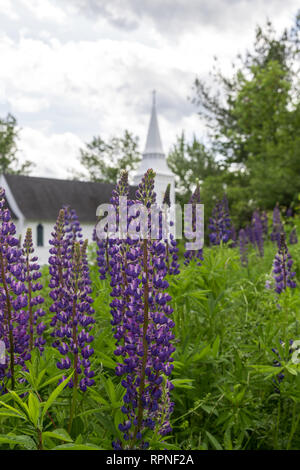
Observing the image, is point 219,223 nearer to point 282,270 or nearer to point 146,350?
point 282,270

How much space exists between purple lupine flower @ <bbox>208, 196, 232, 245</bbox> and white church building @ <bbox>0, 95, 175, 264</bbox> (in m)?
26.6

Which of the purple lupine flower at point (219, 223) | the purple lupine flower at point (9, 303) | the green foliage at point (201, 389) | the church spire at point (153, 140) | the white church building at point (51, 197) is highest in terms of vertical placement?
the church spire at point (153, 140)

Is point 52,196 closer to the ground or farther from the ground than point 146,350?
farther from the ground

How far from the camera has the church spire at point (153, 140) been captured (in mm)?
44250

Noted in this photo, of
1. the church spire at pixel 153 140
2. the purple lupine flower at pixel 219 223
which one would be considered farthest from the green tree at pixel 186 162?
the purple lupine flower at pixel 219 223

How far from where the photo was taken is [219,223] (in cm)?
623

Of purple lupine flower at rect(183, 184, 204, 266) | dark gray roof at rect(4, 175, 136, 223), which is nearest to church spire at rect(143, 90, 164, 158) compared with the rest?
dark gray roof at rect(4, 175, 136, 223)

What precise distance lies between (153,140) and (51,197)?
501 inches

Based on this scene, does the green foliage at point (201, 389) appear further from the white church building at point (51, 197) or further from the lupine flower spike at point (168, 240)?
the white church building at point (51, 197)

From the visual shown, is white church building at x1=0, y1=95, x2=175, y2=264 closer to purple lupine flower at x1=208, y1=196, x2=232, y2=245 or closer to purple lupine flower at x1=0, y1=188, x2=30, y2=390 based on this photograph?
purple lupine flower at x1=208, y1=196, x2=232, y2=245

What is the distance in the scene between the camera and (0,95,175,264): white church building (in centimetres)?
3491

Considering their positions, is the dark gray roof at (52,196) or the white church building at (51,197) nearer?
the white church building at (51,197)

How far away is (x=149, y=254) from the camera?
8.95ft

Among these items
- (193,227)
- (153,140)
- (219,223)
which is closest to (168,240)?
(193,227)
